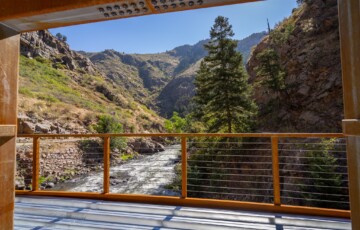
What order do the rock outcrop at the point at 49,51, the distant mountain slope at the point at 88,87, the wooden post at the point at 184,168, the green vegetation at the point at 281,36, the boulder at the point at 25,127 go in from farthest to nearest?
the rock outcrop at the point at 49,51 < the distant mountain slope at the point at 88,87 < the green vegetation at the point at 281,36 < the boulder at the point at 25,127 < the wooden post at the point at 184,168

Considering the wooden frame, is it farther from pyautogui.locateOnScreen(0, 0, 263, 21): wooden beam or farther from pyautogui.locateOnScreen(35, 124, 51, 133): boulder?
pyautogui.locateOnScreen(35, 124, 51, 133): boulder

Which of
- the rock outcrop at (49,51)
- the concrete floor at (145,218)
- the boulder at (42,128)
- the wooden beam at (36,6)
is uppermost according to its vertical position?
the rock outcrop at (49,51)

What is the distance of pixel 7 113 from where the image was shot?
1.95m

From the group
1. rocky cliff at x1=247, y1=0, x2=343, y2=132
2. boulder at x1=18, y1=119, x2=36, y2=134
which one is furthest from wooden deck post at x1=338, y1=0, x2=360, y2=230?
boulder at x1=18, y1=119, x2=36, y2=134

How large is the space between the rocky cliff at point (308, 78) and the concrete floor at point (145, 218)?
542 inches

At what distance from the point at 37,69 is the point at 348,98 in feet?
137

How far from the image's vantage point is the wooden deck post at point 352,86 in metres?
1.25

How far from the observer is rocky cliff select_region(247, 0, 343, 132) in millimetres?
15305

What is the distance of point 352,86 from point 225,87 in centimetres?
1650

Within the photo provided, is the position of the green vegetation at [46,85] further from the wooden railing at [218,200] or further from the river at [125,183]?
the wooden railing at [218,200]

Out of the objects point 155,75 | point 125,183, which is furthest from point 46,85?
point 155,75

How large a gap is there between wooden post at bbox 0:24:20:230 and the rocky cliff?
15884mm

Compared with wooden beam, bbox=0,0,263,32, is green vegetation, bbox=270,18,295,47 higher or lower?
higher

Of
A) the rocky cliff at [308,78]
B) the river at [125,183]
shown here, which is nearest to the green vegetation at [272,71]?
the rocky cliff at [308,78]
